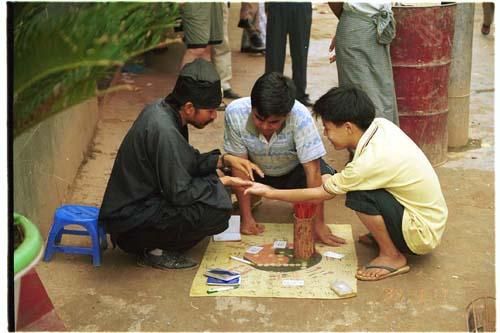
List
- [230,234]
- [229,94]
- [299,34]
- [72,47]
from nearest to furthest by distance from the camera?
[72,47] → [230,234] → [299,34] → [229,94]

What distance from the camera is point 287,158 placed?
4391 mm

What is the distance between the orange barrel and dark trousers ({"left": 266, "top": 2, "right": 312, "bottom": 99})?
1.79 meters

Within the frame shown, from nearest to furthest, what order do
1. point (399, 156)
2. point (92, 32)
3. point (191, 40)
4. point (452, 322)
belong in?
point (92, 32) → point (452, 322) → point (399, 156) → point (191, 40)

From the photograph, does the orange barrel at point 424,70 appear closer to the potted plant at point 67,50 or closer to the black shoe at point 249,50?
the potted plant at point 67,50

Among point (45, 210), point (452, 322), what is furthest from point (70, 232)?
point (452, 322)

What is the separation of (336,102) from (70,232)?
146 centimetres

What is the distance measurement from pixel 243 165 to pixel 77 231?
89 centimetres

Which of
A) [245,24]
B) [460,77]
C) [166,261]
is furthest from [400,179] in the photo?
[245,24]

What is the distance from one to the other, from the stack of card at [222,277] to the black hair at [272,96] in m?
0.76

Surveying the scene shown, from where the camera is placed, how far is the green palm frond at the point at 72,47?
236 centimetres

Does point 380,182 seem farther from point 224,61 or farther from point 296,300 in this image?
point 224,61

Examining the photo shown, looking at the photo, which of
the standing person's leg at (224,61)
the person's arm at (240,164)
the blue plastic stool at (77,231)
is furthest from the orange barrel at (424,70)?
the standing person's leg at (224,61)

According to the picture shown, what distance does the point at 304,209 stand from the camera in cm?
409

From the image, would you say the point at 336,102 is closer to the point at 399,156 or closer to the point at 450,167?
the point at 399,156
